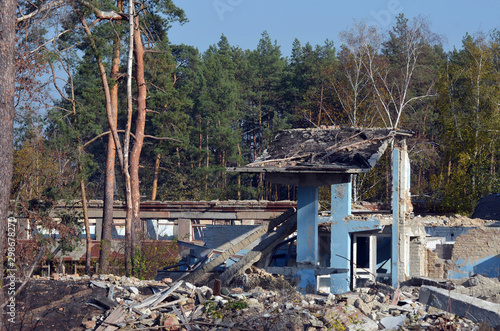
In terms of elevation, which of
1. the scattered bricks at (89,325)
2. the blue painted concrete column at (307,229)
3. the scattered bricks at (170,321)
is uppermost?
the blue painted concrete column at (307,229)

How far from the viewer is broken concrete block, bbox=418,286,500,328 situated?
8.46 metres

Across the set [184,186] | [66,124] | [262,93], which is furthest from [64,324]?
[262,93]

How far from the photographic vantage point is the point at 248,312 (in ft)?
28.5

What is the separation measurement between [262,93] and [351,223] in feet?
101

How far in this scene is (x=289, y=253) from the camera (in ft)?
Answer: 51.0

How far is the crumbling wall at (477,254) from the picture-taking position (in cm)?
1645

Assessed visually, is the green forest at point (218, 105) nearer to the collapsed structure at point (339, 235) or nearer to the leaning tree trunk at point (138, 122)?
the leaning tree trunk at point (138, 122)

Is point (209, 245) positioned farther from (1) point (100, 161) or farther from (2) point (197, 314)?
(1) point (100, 161)

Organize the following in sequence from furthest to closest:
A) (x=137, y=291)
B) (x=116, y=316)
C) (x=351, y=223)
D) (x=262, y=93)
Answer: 1. (x=262, y=93)
2. (x=351, y=223)
3. (x=137, y=291)
4. (x=116, y=316)

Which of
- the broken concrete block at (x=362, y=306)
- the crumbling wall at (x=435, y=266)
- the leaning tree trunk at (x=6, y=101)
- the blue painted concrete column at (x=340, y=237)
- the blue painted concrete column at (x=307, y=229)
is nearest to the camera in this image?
the leaning tree trunk at (x=6, y=101)

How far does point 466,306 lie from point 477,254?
8.43 metres

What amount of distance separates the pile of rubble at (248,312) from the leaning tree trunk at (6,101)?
6.32ft

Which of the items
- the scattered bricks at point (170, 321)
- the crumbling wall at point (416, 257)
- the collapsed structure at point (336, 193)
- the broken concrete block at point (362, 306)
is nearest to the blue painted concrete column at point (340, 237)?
the collapsed structure at point (336, 193)

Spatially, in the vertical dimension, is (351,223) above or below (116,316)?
above
